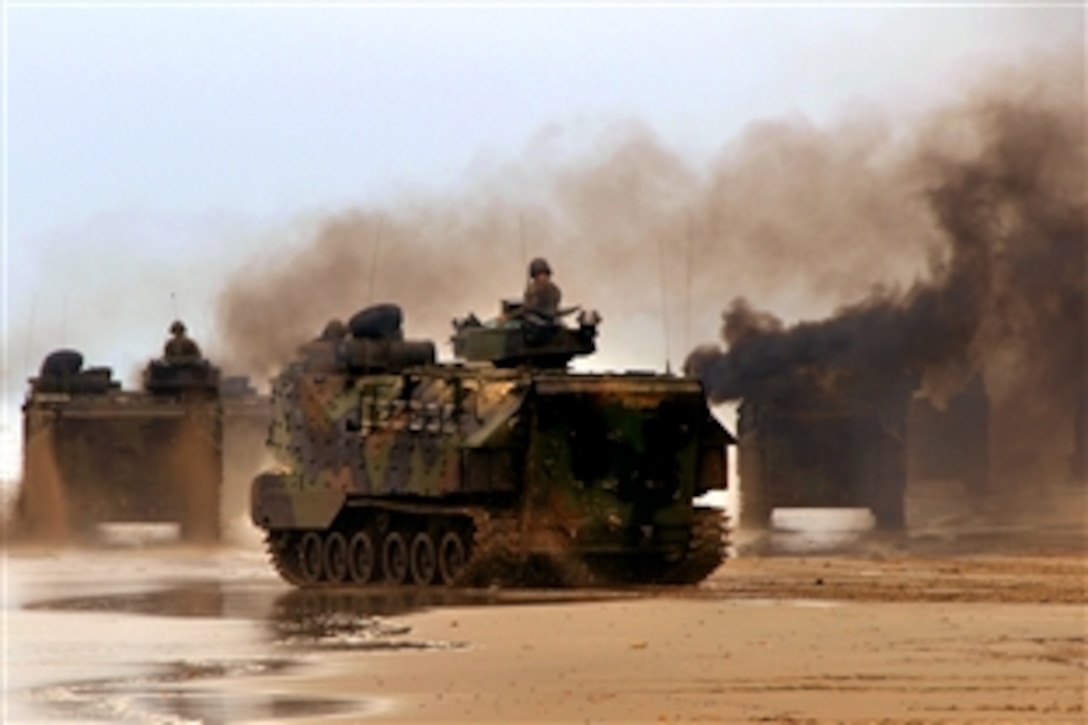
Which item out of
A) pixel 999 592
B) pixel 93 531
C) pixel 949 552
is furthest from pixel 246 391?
pixel 999 592

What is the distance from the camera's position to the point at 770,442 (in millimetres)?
57906

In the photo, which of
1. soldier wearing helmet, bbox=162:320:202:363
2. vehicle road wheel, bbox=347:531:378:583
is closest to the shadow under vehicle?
soldier wearing helmet, bbox=162:320:202:363

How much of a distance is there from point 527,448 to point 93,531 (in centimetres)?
2559

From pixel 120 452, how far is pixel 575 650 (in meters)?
35.0

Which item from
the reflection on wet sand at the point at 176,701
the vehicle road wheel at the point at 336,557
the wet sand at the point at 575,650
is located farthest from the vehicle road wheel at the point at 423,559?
the reflection on wet sand at the point at 176,701

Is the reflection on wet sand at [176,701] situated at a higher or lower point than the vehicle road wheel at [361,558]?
lower

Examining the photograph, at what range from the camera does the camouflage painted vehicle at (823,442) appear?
57.7m

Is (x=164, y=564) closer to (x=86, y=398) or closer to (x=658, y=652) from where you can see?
(x=86, y=398)

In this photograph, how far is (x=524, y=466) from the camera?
123 ft

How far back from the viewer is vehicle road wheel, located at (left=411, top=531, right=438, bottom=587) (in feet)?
127

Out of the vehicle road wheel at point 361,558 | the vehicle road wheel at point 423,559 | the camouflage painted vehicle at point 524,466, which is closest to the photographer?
the camouflage painted vehicle at point 524,466

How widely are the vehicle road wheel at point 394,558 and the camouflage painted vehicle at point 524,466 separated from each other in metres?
0.03

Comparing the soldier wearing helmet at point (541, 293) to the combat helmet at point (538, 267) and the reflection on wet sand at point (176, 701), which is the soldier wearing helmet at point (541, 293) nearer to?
the combat helmet at point (538, 267)

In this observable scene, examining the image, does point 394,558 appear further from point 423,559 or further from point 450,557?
point 450,557
